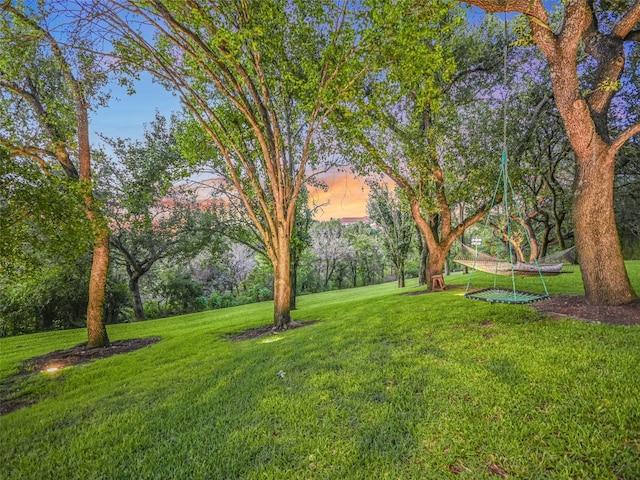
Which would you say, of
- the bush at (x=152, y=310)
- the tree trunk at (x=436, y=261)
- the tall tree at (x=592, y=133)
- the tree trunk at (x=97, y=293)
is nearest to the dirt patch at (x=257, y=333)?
the tree trunk at (x=97, y=293)

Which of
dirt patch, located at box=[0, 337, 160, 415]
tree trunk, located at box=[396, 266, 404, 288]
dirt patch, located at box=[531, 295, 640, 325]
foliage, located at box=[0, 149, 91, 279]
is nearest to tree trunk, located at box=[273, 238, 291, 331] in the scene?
dirt patch, located at box=[0, 337, 160, 415]

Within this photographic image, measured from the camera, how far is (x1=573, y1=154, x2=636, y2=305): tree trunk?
5.52 m

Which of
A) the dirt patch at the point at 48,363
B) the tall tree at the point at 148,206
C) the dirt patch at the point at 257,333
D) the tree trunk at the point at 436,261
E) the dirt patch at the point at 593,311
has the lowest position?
the dirt patch at the point at 48,363

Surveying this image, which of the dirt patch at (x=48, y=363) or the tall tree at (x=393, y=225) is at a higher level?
the tall tree at (x=393, y=225)

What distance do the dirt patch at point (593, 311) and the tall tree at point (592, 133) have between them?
195mm

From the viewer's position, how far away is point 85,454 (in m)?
3.03

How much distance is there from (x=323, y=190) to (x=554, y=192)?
1274 centimetres

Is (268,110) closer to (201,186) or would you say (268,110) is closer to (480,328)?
(201,186)

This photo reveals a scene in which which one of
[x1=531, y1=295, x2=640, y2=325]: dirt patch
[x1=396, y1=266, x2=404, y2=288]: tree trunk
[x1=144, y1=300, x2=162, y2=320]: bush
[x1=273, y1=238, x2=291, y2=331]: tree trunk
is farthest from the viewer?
[x1=396, y1=266, x2=404, y2=288]: tree trunk

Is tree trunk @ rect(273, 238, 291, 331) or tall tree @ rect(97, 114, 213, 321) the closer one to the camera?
tree trunk @ rect(273, 238, 291, 331)

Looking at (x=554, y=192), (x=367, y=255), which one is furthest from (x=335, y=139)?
(x=367, y=255)

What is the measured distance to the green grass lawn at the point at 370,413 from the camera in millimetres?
2412

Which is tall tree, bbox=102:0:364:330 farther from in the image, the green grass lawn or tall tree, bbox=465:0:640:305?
the green grass lawn

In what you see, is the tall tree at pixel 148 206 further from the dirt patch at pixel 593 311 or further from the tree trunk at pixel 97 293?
the dirt patch at pixel 593 311
